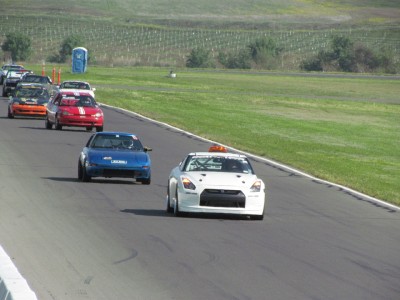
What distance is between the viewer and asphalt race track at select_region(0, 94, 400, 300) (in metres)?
14.9

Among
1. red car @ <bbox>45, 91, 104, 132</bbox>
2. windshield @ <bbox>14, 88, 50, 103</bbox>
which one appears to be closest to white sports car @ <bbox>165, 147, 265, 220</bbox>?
red car @ <bbox>45, 91, 104, 132</bbox>

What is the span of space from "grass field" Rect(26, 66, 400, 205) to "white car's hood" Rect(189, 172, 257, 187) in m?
6.87

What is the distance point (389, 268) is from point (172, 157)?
21.2 metres

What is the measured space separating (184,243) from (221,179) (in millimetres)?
3995

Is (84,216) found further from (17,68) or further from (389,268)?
(17,68)

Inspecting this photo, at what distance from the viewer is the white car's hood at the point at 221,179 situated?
23047 millimetres

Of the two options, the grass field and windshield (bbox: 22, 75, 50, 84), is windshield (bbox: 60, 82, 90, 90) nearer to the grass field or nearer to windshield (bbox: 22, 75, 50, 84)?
windshield (bbox: 22, 75, 50, 84)

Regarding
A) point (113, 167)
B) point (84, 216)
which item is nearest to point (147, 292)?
point (84, 216)

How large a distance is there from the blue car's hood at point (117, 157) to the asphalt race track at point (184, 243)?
1.91 ft

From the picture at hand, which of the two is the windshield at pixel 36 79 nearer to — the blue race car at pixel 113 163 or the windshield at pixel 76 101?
the windshield at pixel 76 101

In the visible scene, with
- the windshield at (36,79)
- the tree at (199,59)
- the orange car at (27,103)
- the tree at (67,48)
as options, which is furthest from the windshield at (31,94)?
the tree at (199,59)

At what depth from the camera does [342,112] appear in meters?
75.7

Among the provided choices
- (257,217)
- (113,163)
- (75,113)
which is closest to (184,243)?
(257,217)

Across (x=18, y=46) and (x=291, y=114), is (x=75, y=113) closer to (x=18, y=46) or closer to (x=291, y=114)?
(x=291, y=114)
